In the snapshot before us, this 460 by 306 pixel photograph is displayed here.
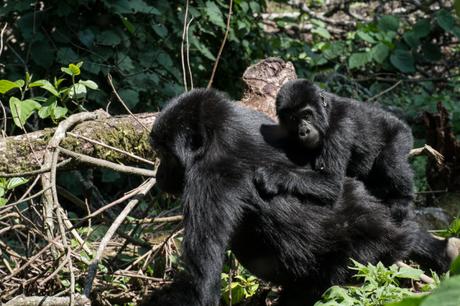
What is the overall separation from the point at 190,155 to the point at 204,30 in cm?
576

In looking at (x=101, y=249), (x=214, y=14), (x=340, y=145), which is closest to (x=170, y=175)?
(x=101, y=249)

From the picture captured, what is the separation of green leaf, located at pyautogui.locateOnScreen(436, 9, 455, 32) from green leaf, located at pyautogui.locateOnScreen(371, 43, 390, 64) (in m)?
0.92

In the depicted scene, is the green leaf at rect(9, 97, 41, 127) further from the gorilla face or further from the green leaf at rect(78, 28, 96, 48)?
the green leaf at rect(78, 28, 96, 48)

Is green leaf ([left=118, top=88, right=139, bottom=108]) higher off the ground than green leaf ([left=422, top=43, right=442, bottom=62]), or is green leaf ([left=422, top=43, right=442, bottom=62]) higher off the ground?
green leaf ([left=422, top=43, right=442, bottom=62])

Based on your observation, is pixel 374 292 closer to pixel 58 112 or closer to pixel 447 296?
pixel 447 296

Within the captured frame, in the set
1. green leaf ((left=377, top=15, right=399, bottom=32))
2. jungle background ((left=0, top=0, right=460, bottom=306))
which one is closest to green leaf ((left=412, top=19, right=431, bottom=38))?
jungle background ((left=0, top=0, right=460, bottom=306))

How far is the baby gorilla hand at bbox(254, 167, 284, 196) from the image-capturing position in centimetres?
475

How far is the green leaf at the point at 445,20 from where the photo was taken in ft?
36.2

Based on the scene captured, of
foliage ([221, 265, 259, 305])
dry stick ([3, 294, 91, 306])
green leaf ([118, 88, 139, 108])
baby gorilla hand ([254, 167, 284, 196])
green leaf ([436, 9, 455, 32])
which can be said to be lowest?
foliage ([221, 265, 259, 305])

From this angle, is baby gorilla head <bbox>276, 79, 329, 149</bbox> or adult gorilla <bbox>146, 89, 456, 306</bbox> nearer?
adult gorilla <bbox>146, 89, 456, 306</bbox>

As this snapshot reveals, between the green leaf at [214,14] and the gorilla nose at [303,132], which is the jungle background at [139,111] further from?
the gorilla nose at [303,132]

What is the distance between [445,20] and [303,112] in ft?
22.0

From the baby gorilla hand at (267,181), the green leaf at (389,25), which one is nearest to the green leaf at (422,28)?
the green leaf at (389,25)

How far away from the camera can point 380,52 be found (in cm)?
1116
